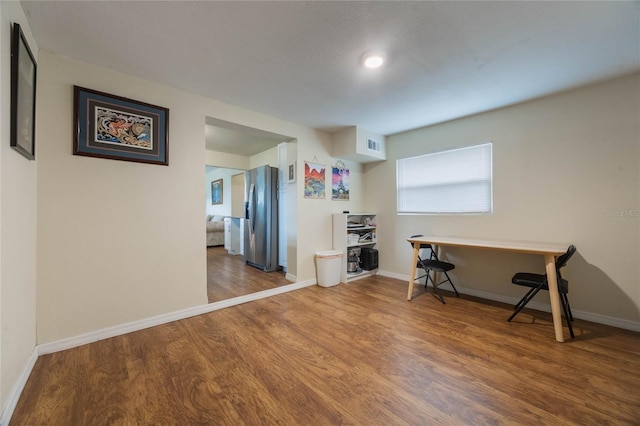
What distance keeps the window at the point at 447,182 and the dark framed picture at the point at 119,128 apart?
3.30 metres

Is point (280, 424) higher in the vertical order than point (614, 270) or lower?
lower

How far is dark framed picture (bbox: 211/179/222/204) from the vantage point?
7.80 m

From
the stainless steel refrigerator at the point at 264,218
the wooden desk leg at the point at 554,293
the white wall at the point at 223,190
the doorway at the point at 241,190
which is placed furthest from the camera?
the white wall at the point at 223,190

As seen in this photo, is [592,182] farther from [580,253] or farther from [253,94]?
[253,94]

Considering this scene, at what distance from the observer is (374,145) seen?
3.97 m

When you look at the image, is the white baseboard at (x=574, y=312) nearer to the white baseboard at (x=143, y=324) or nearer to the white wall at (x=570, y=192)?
the white wall at (x=570, y=192)

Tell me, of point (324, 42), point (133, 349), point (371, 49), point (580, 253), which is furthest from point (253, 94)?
point (580, 253)

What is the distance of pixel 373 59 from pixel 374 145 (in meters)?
2.00

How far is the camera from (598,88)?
2457 millimetres

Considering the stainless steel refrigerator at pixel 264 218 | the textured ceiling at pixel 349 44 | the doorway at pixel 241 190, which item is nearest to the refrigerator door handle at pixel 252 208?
the stainless steel refrigerator at pixel 264 218

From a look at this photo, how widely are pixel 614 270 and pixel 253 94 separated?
4.01 m

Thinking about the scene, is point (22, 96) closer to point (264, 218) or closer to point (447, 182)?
point (264, 218)

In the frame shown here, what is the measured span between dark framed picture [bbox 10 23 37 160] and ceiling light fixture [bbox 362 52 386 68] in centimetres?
220

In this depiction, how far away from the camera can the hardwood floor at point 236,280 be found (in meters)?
3.22
